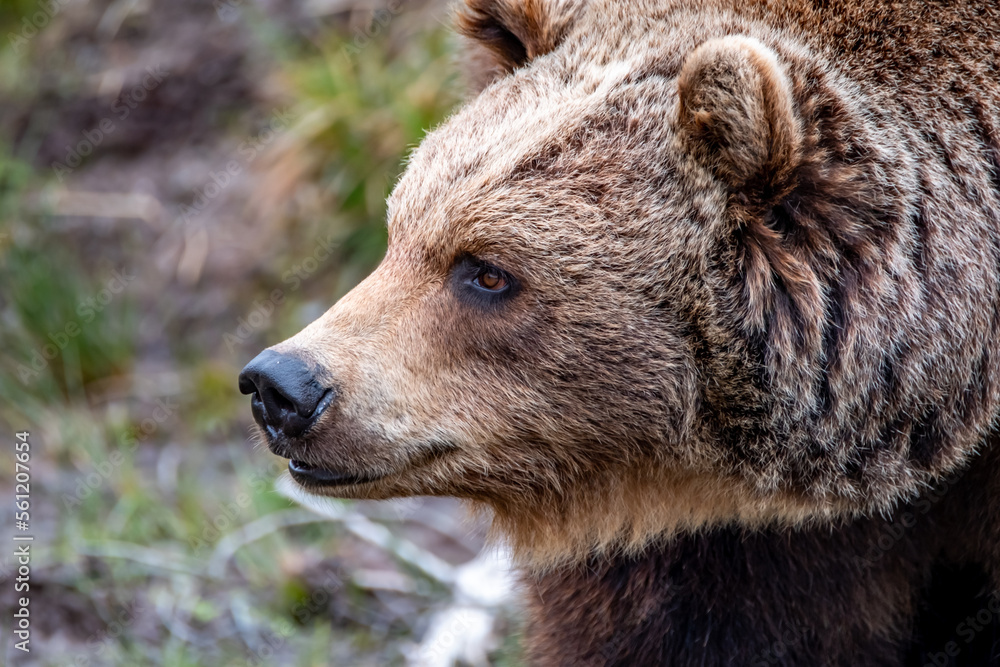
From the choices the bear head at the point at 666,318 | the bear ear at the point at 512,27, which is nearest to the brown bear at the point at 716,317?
the bear head at the point at 666,318

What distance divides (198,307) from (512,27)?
16.0 feet

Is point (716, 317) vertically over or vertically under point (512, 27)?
under

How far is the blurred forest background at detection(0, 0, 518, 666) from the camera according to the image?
15.9ft

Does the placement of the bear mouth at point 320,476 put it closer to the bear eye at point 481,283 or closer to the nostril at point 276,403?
the nostril at point 276,403

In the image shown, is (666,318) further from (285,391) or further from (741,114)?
(285,391)

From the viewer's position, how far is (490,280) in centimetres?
292

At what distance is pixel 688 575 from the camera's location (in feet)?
10.7

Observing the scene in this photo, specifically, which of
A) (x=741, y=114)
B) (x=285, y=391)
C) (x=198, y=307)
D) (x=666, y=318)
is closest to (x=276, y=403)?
(x=285, y=391)

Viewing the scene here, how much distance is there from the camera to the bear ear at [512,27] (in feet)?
10.9

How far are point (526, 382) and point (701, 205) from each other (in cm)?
66

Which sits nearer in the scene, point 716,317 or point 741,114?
point 741,114

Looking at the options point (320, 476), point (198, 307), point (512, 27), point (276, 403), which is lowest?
point (198, 307)

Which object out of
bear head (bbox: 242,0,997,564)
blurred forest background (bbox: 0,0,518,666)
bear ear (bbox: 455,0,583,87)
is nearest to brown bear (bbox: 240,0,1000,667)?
bear head (bbox: 242,0,997,564)

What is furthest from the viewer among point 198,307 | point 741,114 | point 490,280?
point 198,307
